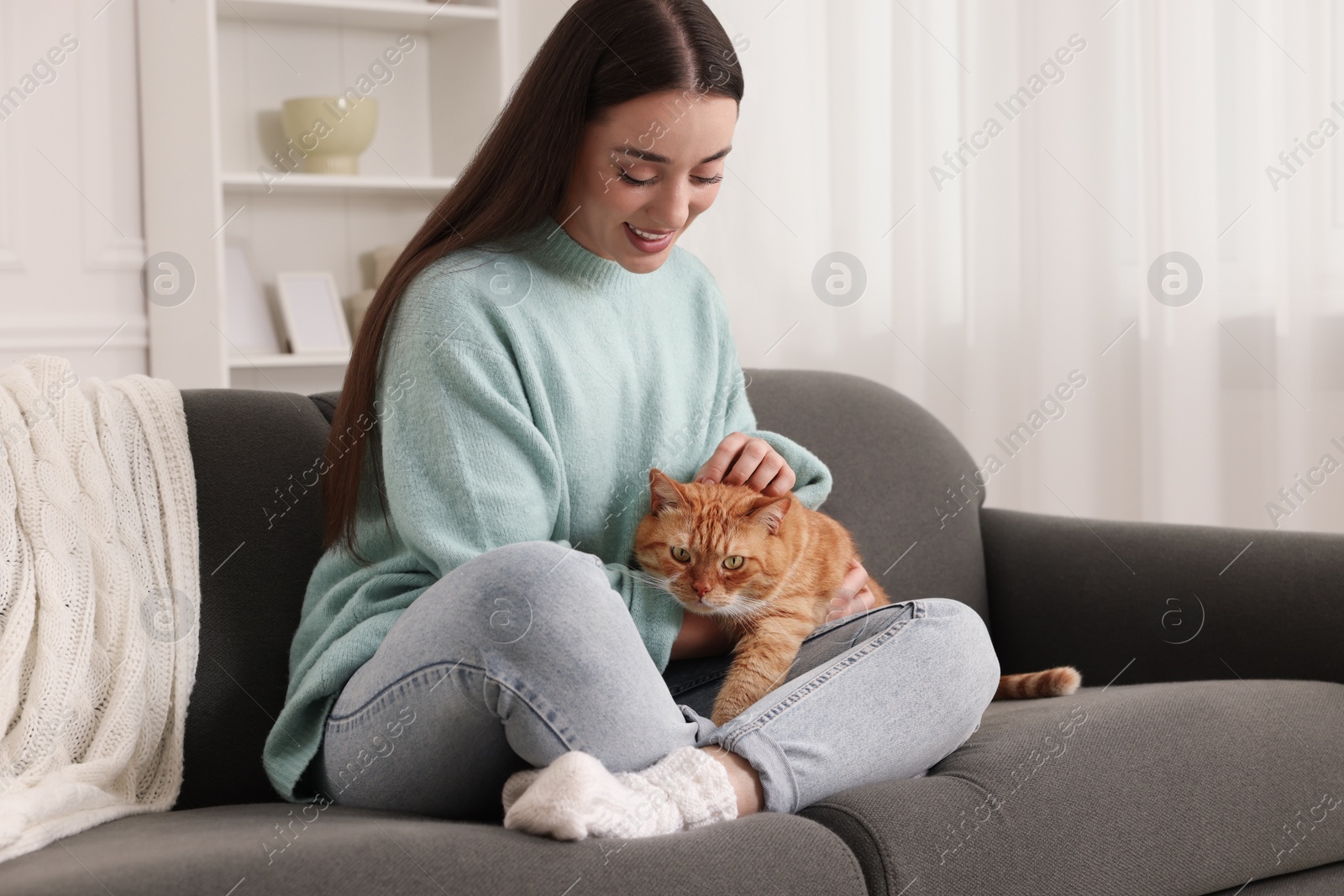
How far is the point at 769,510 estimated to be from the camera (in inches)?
55.0

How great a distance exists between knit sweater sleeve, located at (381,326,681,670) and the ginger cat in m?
0.07

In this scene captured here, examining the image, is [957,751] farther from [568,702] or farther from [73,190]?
[73,190]

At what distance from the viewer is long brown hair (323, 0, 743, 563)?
1.36 metres

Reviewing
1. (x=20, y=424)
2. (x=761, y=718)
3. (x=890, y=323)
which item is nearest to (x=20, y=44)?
(x=20, y=424)

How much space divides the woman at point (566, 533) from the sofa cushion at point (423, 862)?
1.7 inches

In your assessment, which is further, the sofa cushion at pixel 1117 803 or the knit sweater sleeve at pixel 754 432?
the knit sweater sleeve at pixel 754 432

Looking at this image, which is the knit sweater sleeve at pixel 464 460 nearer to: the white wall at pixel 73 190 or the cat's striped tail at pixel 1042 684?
the cat's striped tail at pixel 1042 684

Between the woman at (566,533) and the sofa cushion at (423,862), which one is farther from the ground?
the woman at (566,533)

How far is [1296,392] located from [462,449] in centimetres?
156

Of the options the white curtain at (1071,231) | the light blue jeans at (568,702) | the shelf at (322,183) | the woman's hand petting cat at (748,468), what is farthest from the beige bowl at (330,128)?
the light blue jeans at (568,702)

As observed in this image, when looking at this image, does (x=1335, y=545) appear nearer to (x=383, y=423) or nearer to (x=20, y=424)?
(x=383, y=423)

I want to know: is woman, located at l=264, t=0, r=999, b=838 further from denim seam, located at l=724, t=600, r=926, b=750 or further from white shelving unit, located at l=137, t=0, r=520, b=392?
white shelving unit, located at l=137, t=0, r=520, b=392

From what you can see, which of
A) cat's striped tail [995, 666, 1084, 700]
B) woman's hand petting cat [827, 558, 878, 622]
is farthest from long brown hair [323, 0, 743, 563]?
cat's striped tail [995, 666, 1084, 700]

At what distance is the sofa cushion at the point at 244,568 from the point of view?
1.40 metres
